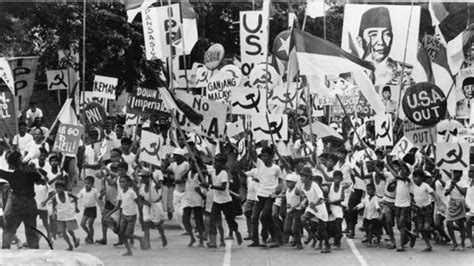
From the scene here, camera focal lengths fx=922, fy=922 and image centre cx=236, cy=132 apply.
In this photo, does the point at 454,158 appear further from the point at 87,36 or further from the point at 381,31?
the point at 87,36

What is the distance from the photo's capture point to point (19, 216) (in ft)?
41.7

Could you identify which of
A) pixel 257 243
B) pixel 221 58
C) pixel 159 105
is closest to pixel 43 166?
pixel 159 105

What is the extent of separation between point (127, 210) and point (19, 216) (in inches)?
65.1

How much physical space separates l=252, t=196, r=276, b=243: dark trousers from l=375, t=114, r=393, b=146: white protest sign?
302 centimetres

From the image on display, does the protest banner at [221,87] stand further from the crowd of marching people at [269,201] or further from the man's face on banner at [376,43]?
the man's face on banner at [376,43]

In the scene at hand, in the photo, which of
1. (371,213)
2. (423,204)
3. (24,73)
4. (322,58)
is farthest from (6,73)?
(423,204)

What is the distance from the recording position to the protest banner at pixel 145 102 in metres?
15.3

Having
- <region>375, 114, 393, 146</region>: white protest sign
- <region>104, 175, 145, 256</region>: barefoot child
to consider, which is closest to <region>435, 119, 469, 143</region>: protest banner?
<region>375, 114, 393, 146</region>: white protest sign

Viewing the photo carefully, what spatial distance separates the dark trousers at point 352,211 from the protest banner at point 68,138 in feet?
15.5

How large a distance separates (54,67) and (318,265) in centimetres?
1381

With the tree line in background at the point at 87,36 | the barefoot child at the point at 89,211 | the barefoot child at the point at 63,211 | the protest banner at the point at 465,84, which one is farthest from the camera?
the tree line in background at the point at 87,36

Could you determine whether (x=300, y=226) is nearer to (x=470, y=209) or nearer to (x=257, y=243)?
(x=257, y=243)

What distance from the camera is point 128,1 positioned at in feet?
61.6

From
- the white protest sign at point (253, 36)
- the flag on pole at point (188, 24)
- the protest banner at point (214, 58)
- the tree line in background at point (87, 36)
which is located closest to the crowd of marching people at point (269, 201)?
the white protest sign at point (253, 36)
